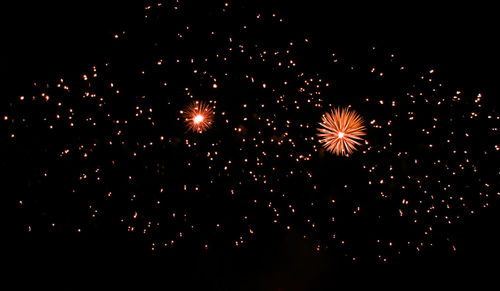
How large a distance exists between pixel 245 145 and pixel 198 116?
176 mm

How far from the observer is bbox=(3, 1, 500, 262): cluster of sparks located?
2.44 feet

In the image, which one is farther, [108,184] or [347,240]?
[347,240]

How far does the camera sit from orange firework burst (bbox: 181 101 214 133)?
75 centimetres

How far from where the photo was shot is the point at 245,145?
2.63 feet

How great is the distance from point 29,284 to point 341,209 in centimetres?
110

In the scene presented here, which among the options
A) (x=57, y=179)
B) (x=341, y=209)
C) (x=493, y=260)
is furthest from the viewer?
(x=493, y=260)

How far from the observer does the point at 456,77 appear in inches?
32.8

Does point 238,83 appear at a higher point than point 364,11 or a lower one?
lower

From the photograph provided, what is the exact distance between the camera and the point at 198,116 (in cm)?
74

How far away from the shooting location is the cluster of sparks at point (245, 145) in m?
0.75

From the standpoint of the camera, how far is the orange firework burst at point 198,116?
747mm

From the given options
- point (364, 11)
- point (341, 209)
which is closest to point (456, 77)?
point (364, 11)

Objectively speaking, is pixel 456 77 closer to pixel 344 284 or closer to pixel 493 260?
pixel 493 260

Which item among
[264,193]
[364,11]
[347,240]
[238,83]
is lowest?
[347,240]
